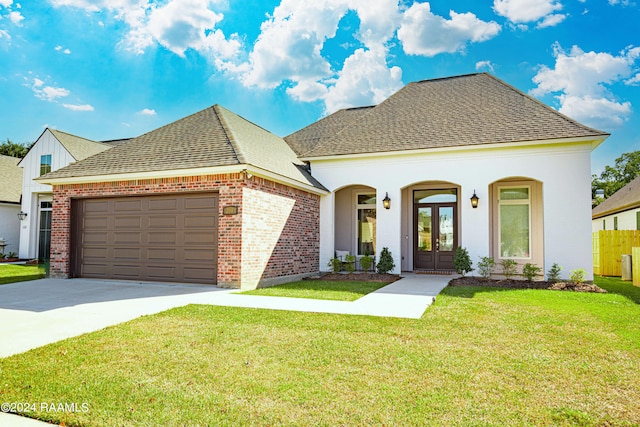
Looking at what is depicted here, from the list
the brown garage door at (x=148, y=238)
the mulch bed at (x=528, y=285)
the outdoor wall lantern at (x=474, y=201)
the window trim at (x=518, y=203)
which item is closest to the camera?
the mulch bed at (x=528, y=285)

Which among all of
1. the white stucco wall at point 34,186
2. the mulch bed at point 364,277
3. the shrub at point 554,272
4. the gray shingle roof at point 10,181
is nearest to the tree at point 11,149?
the gray shingle roof at point 10,181

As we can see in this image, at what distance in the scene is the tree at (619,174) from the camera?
3894cm

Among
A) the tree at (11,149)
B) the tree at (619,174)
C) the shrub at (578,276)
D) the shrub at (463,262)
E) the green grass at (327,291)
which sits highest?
the tree at (11,149)

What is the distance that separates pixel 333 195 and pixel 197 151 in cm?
489

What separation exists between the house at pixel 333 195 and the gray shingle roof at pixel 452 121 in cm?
7

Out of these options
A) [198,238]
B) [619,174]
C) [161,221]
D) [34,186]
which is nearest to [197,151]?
[161,221]

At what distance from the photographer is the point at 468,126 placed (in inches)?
491

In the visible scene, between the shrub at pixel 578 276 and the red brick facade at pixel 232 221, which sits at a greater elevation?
the red brick facade at pixel 232 221

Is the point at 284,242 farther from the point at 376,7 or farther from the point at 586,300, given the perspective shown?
the point at 376,7

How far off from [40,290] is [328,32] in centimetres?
1391

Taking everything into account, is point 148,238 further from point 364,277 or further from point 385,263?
point 385,263

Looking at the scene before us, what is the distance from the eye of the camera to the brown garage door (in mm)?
10023

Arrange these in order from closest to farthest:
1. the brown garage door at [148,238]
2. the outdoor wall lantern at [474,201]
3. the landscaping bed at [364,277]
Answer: the brown garage door at [148,238]
the landscaping bed at [364,277]
the outdoor wall lantern at [474,201]

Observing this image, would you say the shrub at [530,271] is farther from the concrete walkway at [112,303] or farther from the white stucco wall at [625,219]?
the white stucco wall at [625,219]
